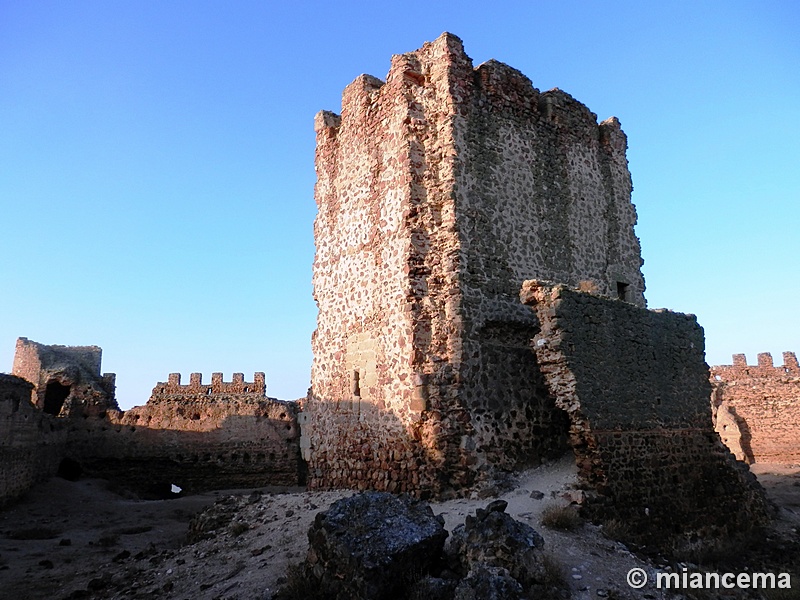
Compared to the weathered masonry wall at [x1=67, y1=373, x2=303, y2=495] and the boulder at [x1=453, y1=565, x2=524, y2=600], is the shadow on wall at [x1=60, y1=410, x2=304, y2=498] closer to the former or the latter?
the weathered masonry wall at [x1=67, y1=373, x2=303, y2=495]

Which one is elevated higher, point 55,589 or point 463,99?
point 463,99

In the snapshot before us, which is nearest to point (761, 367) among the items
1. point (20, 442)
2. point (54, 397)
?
point (20, 442)

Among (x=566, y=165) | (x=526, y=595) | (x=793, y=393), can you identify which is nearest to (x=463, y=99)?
(x=566, y=165)

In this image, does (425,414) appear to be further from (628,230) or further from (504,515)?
(628,230)

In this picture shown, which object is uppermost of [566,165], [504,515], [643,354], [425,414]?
[566,165]

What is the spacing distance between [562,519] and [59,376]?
21432mm

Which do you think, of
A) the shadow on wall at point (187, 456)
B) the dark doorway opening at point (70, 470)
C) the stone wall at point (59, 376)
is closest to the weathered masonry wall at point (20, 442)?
the dark doorway opening at point (70, 470)

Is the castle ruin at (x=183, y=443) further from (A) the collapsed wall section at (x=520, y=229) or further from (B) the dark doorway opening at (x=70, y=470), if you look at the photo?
(A) the collapsed wall section at (x=520, y=229)

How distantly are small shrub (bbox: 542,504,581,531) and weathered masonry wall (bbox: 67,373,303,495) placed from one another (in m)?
14.1

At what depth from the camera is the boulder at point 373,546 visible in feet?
18.5

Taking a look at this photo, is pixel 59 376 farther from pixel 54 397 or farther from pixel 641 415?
pixel 641 415

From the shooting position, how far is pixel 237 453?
1992 cm

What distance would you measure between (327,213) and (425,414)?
4.88m

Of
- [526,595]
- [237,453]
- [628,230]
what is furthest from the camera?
[237,453]
